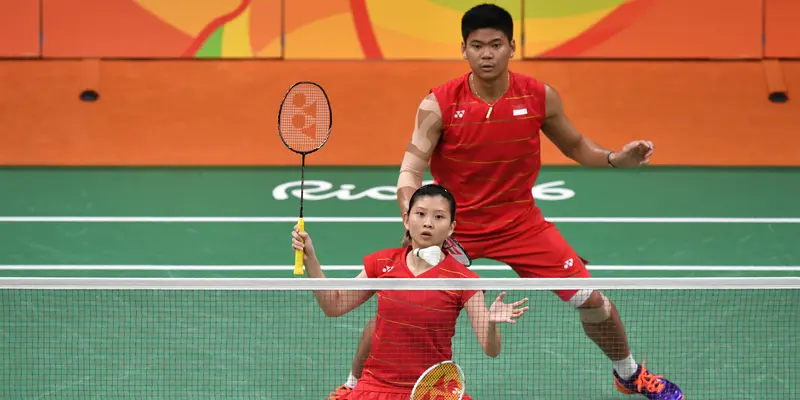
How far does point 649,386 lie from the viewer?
5102mm

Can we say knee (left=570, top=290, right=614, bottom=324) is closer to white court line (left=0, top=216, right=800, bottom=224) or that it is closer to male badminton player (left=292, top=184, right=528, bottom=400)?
male badminton player (left=292, top=184, right=528, bottom=400)

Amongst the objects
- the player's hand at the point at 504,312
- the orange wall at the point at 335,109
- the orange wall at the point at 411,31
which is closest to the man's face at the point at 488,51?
the player's hand at the point at 504,312

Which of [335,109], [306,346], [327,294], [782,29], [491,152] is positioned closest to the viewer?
[327,294]

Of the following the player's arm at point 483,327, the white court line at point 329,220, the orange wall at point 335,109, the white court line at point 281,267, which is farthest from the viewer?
the orange wall at point 335,109

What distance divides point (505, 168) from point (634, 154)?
0.64m

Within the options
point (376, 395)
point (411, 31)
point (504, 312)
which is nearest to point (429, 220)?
point (504, 312)

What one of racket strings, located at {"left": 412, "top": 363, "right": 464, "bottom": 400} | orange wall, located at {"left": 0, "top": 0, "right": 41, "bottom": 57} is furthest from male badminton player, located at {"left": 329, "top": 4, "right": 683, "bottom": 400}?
orange wall, located at {"left": 0, "top": 0, "right": 41, "bottom": 57}

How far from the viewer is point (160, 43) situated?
32.5ft

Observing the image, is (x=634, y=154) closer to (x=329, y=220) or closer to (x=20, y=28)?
(x=329, y=220)

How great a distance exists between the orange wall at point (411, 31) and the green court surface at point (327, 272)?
121cm

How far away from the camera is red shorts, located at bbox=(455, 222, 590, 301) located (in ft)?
16.6

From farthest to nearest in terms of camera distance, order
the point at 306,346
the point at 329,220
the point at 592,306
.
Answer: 1. the point at 329,220
2. the point at 306,346
3. the point at 592,306

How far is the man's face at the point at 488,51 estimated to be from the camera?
4867mm

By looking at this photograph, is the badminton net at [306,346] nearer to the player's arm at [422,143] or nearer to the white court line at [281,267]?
the white court line at [281,267]
